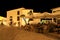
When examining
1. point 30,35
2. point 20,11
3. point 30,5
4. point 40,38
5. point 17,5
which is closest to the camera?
point 40,38

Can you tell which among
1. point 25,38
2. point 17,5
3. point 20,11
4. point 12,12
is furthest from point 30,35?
point 17,5

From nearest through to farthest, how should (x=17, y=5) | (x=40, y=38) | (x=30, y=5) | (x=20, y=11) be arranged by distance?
1. (x=40, y=38)
2. (x=20, y=11)
3. (x=30, y=5)
4. (x=17, y=5)

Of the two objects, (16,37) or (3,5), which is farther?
(3,5)

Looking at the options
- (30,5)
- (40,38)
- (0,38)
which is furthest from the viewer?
(30,5)

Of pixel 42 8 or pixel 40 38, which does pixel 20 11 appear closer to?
pixel 42 8

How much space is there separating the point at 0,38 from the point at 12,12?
58.0ft

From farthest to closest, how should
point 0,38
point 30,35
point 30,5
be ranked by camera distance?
1. point 30,5
2. point 0,38
3. point 30,35

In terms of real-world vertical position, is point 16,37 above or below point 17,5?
below

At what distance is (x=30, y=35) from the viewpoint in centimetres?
471

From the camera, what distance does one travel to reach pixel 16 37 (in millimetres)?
4766

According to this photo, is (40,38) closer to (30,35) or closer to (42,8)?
(30,35)

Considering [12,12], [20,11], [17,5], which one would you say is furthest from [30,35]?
[17,5]

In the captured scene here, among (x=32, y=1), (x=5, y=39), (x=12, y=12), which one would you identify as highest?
(x=32, y=1)

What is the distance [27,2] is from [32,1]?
3.55 feet
